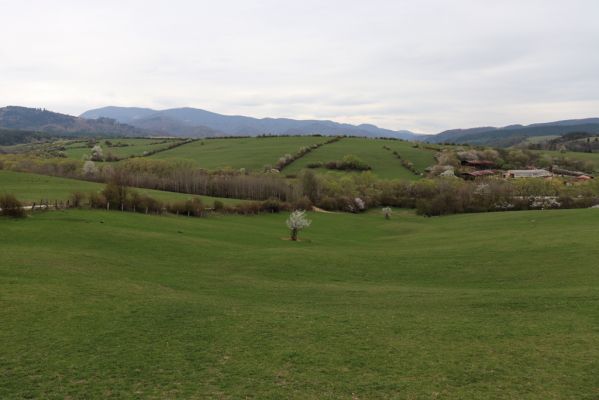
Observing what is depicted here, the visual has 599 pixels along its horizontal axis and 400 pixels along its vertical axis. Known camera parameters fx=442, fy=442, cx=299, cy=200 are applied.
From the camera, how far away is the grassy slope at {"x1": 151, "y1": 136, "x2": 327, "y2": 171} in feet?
455

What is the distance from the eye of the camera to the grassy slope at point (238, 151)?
138625mm

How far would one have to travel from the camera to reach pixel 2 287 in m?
21.0

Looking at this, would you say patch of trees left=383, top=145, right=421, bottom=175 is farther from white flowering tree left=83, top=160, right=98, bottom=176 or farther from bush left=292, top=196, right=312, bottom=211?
white flowering tree left=83, top=160, right=98, bottom=176

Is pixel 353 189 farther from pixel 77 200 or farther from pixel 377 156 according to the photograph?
pixel 77 200

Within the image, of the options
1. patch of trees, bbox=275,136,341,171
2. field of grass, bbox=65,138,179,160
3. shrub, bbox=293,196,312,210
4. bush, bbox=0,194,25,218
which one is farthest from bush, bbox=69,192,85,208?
field of grass, bbox=65,138,179,160

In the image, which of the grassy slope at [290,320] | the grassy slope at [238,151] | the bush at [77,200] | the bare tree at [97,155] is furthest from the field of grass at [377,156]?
the grassy slope at [290,320]

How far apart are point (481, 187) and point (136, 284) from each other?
85852 mm

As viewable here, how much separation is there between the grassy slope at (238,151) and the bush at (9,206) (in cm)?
9040

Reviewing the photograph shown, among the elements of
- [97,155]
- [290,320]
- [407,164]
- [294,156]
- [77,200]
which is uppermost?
[97,155]

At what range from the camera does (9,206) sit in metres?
41.1

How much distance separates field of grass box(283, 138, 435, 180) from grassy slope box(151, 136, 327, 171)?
A: 9227 millimetres

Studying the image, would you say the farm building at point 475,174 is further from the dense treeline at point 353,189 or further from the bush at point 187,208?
A: the bush at point 187,208

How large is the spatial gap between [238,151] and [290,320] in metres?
143

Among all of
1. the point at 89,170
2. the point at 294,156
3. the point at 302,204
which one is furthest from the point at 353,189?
the point at 89,170
